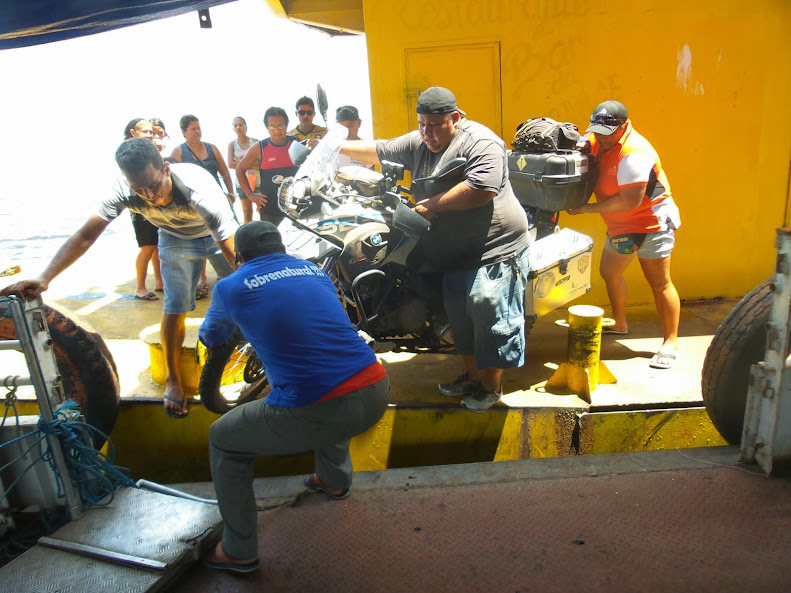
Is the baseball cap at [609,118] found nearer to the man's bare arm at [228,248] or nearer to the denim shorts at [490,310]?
the denim shorts at [490,310]

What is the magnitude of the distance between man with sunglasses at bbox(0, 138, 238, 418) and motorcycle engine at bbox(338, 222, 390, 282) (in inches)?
30.4

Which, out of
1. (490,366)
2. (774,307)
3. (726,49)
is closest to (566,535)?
(490,366)

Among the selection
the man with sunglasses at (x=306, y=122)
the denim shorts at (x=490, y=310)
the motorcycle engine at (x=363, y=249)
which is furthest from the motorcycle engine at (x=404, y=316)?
the man with sunglasses at (x=306, y=122)

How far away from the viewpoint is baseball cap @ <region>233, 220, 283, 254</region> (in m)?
2.70

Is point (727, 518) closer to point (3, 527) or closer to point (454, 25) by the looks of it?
point (3, 527)

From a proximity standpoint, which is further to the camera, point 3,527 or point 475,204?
point 475,204

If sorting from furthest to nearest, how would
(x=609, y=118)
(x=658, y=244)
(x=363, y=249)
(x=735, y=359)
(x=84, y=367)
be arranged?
(x=658, y=244) → (x=609, y=118) → (x=84, y=367) → (x=363, y=249) → (x=735, y=359)

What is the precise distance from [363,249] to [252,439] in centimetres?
142

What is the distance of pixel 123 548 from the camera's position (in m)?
2.60

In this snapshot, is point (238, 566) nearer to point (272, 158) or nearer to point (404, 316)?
point (404, 316)

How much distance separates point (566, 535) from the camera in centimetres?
265

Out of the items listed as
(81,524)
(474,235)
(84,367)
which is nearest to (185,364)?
(84,367)

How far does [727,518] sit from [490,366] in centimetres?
143

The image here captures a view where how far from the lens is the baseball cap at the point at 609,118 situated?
401cm
